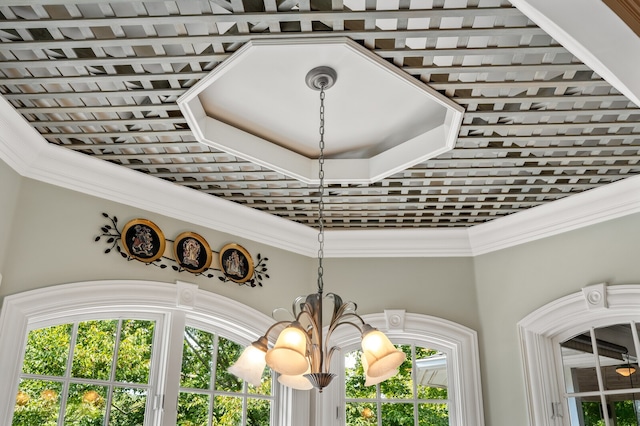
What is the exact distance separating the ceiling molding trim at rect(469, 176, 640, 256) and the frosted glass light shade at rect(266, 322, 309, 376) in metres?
2.22

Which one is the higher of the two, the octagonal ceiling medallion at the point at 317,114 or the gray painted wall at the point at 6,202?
the octagonal ceiling medallion at the point at 317,114

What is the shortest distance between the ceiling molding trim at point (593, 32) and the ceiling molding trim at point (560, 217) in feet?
4.55

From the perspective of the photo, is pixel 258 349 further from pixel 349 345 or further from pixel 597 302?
pixel 597 302

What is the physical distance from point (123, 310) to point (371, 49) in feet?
6.56

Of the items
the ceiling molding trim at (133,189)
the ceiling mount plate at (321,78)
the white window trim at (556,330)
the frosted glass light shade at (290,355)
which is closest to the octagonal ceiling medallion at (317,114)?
the ceiling mount plate at (321,78)

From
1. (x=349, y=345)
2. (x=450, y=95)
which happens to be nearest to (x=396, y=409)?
(x=349, y=345)

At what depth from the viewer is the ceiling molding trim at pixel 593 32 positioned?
198 centimetres

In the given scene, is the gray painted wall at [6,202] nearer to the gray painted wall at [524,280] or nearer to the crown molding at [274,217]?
the crown molding at [274,217]

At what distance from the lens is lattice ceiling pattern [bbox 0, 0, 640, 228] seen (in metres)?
2.27

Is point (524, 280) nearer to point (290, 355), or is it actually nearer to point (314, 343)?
point (314, 343)

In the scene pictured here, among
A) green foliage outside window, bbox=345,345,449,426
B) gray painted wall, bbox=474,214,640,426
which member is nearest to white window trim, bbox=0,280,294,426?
green foliage outside window, bbox=345,345,449,426

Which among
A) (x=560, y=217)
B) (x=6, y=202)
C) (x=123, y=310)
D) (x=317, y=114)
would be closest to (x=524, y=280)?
(x=560, y=217)

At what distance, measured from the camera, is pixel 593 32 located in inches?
81.7

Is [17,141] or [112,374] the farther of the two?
[112,374]
